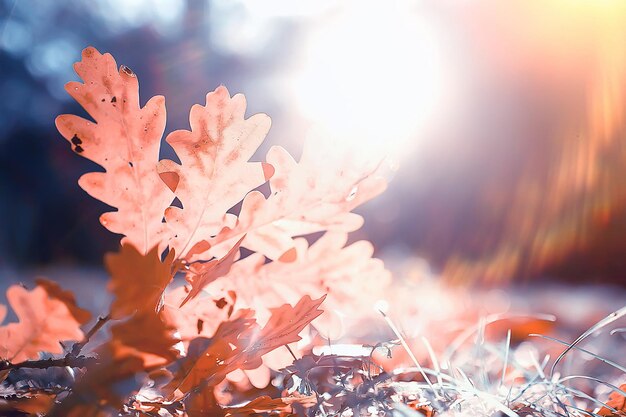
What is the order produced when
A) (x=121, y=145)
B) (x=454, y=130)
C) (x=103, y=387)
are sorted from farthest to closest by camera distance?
(x=454, y=130)
(x=121, y=145)
(x=103, y=387)

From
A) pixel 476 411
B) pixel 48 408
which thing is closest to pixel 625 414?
pixel 476 411

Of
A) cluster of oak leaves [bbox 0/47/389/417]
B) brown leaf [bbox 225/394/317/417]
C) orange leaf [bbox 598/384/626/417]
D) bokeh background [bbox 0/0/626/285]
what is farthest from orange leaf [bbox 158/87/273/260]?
bokeh background [bbox 0/0/626/285]

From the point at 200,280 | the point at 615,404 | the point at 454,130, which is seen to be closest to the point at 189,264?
the point at 200,280

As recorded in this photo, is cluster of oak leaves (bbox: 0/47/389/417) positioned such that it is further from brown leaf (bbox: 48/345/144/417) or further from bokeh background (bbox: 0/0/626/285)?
bokeh background (bbox: 0/0/626/285)

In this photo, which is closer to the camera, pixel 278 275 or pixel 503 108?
pixel 278 275

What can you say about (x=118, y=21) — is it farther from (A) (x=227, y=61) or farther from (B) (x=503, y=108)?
(B) (x=503, y=108)

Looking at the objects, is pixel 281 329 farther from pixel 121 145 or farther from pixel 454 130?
pixel 454 130
